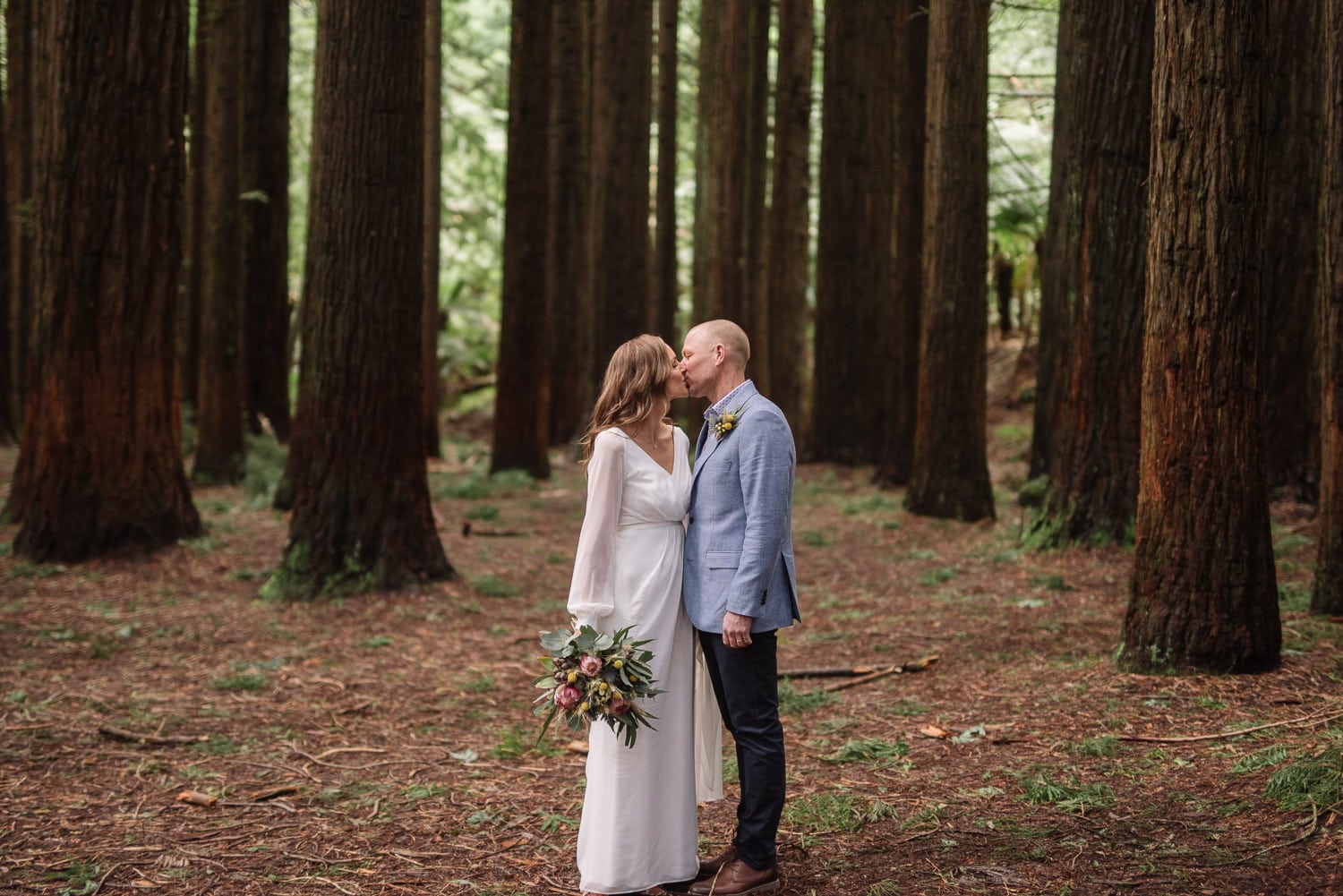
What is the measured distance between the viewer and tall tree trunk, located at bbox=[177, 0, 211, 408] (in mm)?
17531

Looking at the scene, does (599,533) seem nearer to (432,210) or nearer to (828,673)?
(828,673)

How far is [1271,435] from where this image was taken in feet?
36.3

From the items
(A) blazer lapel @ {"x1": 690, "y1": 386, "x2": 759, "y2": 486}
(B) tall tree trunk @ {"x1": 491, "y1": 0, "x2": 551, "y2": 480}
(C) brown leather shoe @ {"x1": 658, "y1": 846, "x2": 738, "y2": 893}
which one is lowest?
(C) brown leather shoe @ {"x1": 658, "y1": 846, "x2": 738, "y2": 893}

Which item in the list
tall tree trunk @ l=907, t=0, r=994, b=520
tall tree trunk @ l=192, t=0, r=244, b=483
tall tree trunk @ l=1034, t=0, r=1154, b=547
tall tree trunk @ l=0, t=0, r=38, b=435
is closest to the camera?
tall tree trunk @ l=1034, t=0, r=1154, b=547

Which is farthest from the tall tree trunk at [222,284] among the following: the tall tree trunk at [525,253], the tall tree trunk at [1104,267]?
the tall tree trunk at [1104,267]

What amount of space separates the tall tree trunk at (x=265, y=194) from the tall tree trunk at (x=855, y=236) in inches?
307

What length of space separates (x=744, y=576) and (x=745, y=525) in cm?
22

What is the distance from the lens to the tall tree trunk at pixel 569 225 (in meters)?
17.1

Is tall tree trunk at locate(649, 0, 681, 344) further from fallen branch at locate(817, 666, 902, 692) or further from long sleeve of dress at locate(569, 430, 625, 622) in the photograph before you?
long sleeve of dress at locate(569, 430, 625, 622)

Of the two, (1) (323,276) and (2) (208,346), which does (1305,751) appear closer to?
(1) (323,276)

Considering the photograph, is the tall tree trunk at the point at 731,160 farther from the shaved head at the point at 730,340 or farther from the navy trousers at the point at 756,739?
the navy trousers at the point at 756,739

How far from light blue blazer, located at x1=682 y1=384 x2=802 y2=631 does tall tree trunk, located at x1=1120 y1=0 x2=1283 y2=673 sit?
8.97ft

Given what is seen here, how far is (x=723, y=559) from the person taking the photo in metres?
4.38

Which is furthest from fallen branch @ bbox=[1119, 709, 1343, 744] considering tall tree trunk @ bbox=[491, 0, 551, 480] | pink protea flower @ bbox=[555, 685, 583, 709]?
tall tree trunk @ bbox=[491, 0, 551, 480]
